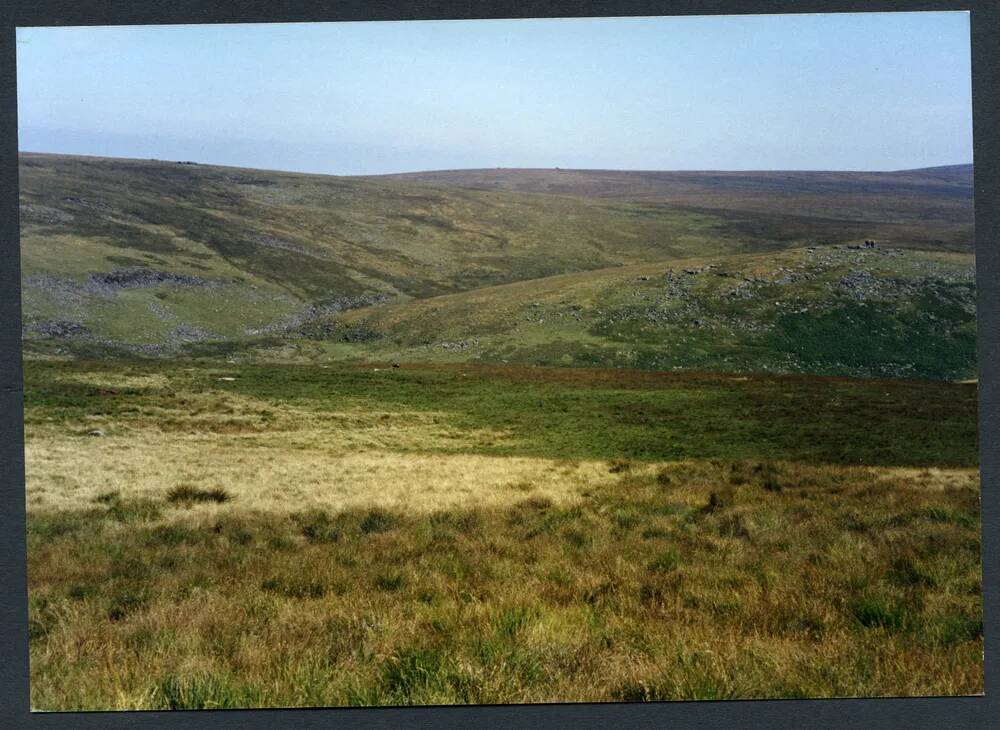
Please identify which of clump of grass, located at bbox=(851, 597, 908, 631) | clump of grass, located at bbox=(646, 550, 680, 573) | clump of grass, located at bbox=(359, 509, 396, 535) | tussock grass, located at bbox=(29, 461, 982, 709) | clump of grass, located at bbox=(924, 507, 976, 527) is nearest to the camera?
tussock grass, located at bbox=(29, 461, 982, 709)

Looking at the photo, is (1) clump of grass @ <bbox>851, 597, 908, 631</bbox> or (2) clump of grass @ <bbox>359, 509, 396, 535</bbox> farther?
(2) clump of grass @ <bbox>359, 509, 396, 535</bbox>

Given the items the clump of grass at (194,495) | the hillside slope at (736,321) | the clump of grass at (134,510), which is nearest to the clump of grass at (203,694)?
the clump of grass at (134,510)

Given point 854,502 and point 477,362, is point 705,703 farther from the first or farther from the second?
point 477,362

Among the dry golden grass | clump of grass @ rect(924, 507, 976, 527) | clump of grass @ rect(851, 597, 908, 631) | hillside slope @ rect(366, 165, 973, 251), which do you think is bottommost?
clump of grass @ rect(851, 597, 908, 631)

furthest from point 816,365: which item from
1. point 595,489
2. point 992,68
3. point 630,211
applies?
point 630,211

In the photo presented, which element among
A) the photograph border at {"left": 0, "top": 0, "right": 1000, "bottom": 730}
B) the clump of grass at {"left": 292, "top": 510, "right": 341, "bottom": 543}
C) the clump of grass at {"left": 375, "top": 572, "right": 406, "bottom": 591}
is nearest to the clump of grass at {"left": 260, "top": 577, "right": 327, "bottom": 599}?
the clump of grass at {"left": 375, "top": 572, "right": 406, "bottom": 591}

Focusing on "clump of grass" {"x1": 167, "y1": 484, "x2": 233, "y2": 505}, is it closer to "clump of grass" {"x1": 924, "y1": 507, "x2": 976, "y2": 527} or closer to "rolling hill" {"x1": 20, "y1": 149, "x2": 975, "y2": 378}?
"rolling hill" {"x1": 20, "y1": 149, "x2": 975, "y2": 378}
